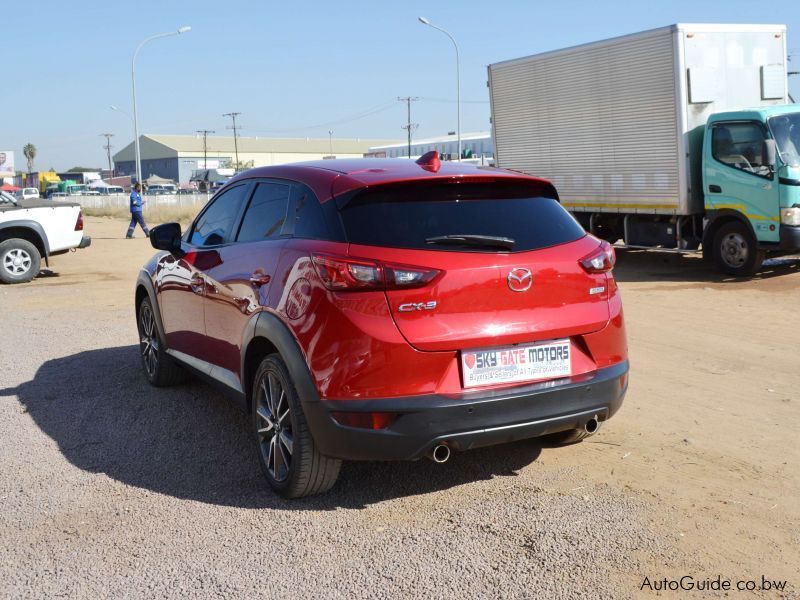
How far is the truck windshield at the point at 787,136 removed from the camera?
12695 mm

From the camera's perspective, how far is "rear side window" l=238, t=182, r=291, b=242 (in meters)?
4.86

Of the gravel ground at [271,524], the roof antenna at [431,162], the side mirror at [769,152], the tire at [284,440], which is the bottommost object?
the gravel ground at [271,524]

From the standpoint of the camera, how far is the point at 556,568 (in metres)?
3.73

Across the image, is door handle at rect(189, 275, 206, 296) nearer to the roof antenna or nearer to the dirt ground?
the dirt ground

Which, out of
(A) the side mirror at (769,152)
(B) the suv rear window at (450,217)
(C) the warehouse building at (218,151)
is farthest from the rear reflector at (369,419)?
(C) the warehouse building at (218,151)

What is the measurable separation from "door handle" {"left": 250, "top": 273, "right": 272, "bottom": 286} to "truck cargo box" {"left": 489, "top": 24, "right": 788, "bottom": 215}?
10951 millimetres

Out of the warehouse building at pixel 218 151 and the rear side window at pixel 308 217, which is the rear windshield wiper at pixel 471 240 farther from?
the warehouse building at pixel 218 151

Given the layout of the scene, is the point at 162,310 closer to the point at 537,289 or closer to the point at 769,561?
the point at 537,289

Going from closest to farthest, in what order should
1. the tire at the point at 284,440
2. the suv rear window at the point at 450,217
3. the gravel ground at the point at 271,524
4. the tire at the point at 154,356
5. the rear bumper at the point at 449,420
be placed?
1. the gravel ground at the point at 271,524
2. the rear bumper at the point at 449,420
3. the suv rear window at the point at 450,217
4. the tire at the point at 284,440
5. the tire at the point at 154,356

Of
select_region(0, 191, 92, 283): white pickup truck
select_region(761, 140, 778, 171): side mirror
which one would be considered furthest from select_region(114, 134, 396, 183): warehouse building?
select_region(761, 140, 778, 171): side mirror

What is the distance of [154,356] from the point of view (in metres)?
7.04

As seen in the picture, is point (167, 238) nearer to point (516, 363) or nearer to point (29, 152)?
point (516, 363)

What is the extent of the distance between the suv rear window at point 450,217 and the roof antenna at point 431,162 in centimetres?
23

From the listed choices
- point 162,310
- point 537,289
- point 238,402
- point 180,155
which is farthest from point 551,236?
point 180,155
